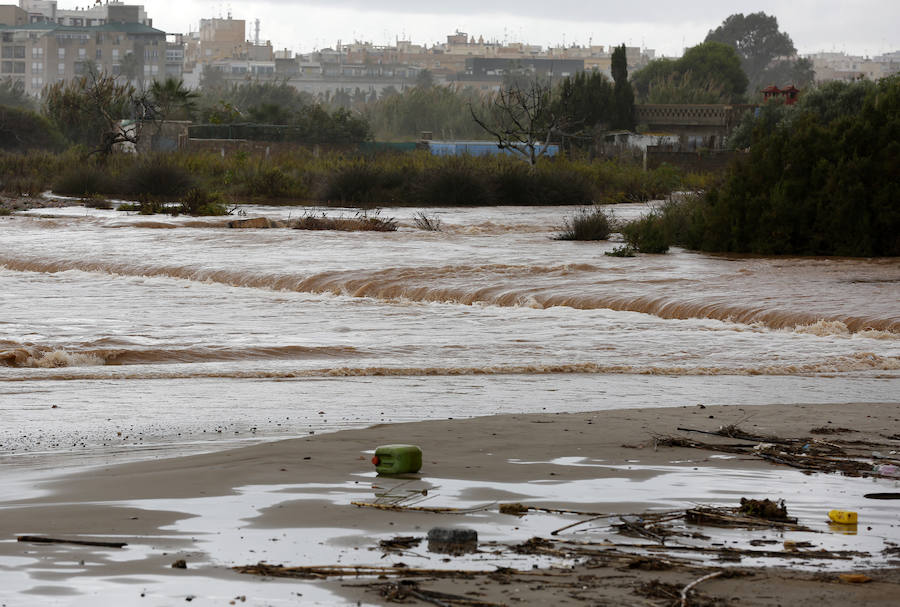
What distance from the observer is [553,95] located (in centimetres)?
6475

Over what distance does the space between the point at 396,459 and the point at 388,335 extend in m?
8.02

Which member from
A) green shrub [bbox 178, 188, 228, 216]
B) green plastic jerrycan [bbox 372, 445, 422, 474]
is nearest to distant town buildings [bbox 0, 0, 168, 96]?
green shrub [bbox 178, 188, 228, 216]

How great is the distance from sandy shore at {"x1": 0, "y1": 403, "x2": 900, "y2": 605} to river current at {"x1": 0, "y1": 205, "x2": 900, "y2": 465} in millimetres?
1103

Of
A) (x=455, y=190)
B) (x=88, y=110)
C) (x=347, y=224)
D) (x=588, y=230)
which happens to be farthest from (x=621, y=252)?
(x=88, y=110)

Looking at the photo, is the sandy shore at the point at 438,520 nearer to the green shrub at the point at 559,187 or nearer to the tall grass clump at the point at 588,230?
the tall grass clump at the point at 588,230

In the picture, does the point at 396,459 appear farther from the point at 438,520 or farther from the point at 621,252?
the point at 621,252

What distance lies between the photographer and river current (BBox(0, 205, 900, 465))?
9117 mm

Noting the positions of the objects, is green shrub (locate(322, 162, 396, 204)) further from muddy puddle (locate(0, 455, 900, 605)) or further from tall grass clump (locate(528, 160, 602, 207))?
muddy puddle (locate(0, 455, 900, 605))

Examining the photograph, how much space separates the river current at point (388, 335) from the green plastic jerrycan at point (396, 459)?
4.83ft

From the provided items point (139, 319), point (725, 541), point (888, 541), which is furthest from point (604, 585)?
point (139, 319)

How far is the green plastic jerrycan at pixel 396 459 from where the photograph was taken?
6.10 metres

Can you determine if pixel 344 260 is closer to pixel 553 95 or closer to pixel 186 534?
pixel 186 534

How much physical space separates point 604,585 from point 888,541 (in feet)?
4.37

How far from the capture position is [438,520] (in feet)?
17.0
